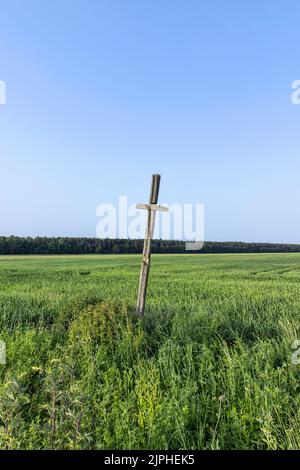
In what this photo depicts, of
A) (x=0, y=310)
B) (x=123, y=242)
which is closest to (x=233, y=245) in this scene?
(x=123, y=242)

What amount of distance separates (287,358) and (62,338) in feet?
12.3

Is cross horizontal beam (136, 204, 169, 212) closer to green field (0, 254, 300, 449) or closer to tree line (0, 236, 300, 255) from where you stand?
green field (0, 254, 300, 449)

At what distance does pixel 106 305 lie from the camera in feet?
22.3

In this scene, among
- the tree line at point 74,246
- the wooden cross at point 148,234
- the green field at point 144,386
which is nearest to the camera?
the green field at point 144,386

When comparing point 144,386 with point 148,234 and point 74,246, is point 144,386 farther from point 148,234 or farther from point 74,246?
point 74,246

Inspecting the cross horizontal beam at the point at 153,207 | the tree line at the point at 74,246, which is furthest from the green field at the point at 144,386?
the tree line at the point at 74,246

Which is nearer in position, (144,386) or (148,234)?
(144,386)

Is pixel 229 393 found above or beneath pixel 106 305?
beneath

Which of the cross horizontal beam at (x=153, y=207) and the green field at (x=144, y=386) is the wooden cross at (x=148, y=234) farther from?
the green field at (x=144, y=386)

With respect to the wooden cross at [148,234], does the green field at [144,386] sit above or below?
below

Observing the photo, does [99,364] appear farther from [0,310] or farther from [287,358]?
[0,310]

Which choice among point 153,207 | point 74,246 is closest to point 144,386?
point 153,207

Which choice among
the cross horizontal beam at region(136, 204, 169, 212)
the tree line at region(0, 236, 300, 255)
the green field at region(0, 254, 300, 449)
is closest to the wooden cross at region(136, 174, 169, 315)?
the cross horizontal beam at region(136, 204, 169, 212)

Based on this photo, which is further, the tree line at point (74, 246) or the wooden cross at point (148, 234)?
the tree line at point (74, 246)
